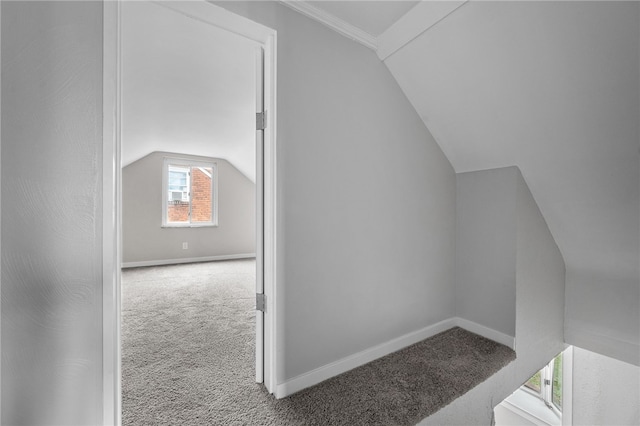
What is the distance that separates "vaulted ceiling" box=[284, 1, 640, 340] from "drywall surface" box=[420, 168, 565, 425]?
125 millimetres

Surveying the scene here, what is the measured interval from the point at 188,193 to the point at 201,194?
0.23 metres

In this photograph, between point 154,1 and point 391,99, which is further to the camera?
point 391,99

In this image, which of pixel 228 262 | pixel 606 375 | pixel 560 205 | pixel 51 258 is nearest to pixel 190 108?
pixel 51 258

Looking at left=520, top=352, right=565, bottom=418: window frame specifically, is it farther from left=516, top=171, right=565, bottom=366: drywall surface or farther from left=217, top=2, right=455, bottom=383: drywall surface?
left=217, top=2, right=455, bottom=383: drywall surface

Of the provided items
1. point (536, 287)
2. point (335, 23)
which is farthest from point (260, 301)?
point (536, 287)

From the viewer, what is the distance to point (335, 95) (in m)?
1.63

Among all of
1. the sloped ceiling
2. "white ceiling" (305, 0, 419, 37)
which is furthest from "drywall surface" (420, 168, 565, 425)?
"white ceiling" (305, 0, 419, 37)

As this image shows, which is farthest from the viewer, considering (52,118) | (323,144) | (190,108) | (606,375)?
(190,108)

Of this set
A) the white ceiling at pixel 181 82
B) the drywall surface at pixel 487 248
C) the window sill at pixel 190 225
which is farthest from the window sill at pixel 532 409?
the window sill at pixel 190 225

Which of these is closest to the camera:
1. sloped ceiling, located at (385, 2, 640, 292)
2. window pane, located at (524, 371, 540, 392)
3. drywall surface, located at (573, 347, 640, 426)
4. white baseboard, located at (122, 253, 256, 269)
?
sloped ceiling, located at (385, 2, 640, 292)

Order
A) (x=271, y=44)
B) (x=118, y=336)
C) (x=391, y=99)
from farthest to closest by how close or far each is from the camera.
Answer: (x=391, y=99)
(x=271, y=44)
(x=118, y=336)

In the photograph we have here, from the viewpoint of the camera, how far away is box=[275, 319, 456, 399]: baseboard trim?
1.46 m

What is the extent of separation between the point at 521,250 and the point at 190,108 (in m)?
3.46

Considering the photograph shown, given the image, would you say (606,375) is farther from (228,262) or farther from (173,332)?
(228,262)
